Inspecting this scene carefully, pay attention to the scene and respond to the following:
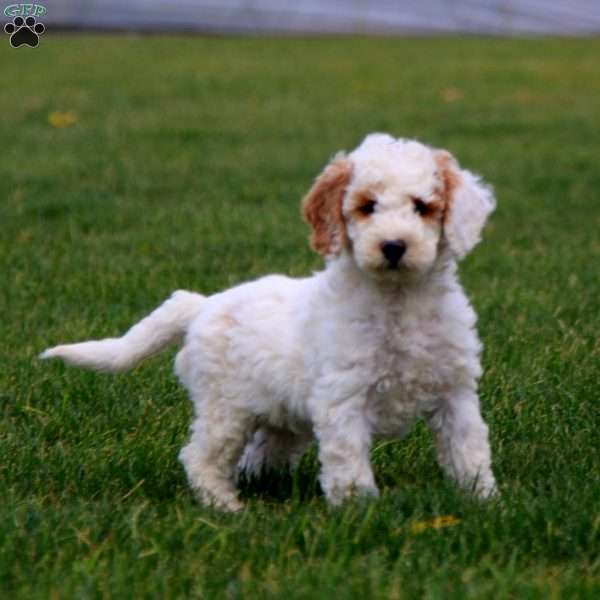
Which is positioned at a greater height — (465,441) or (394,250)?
(394,250)

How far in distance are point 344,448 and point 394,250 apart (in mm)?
559

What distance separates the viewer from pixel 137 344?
15.4 ft

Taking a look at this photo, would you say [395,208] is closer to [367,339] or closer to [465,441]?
[367,339]

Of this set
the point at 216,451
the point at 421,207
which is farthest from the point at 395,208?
the point at 216,451

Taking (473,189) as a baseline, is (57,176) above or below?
below

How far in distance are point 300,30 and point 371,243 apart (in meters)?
28.9

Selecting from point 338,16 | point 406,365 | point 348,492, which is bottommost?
point 338,16

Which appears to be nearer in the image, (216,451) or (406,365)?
(406,365)

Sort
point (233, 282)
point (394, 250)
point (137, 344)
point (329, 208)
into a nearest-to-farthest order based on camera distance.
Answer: point (394, 250), point (329, 208), point (137, 344), point (233, 282)

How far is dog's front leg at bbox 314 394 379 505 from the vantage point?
13.3ft

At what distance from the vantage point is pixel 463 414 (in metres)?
4.17

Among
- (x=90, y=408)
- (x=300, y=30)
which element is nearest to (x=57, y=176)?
(x=90, y=408)

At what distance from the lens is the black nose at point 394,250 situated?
13.0 feet

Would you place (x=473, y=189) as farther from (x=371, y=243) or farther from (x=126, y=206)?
(x=126, y=206)
